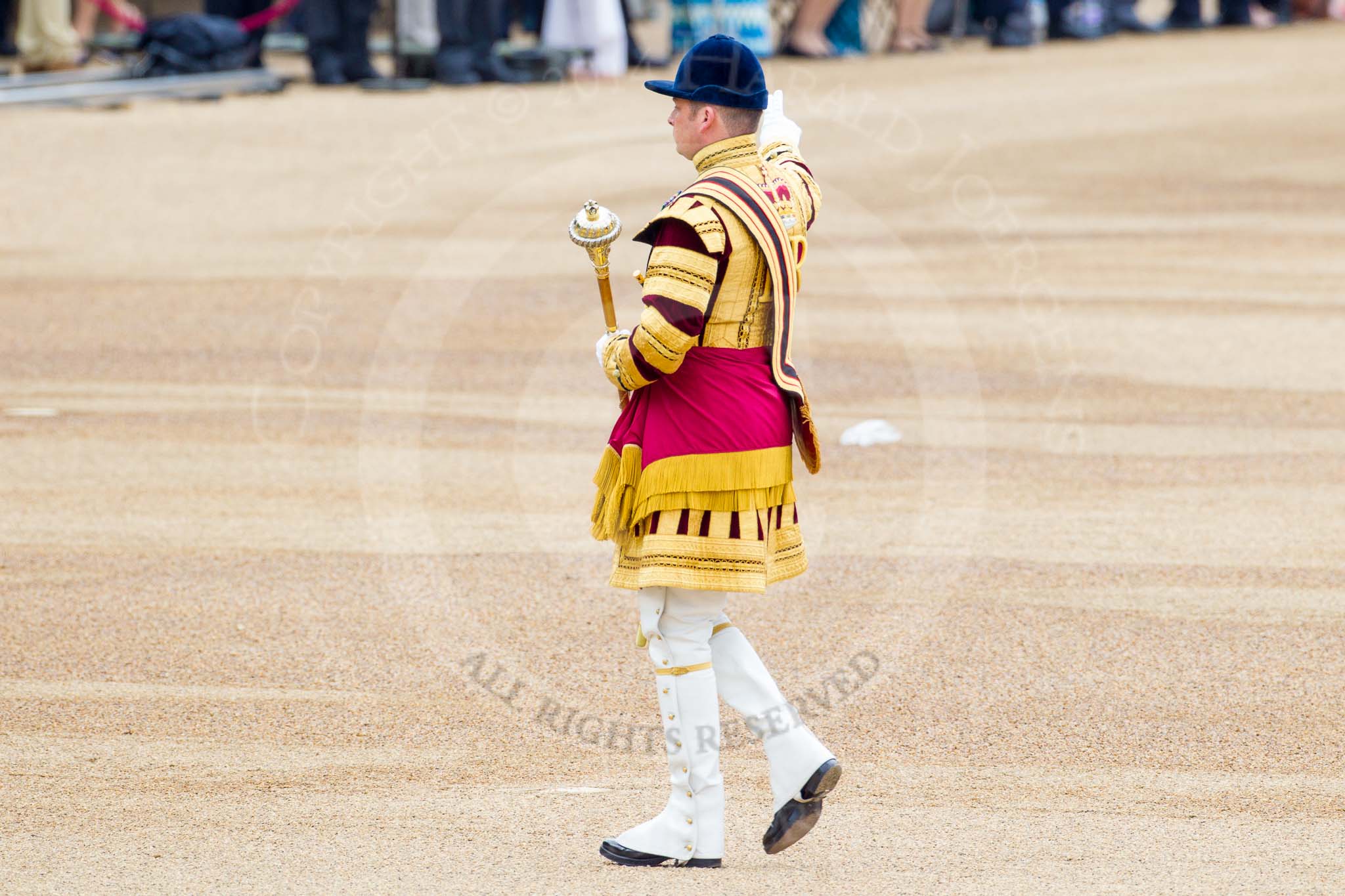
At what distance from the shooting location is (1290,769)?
446 centimetres

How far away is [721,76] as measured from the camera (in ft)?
12.0

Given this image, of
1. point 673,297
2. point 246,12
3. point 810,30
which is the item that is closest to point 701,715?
point 673,297

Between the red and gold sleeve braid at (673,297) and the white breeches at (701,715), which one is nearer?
the red and gold sleeve braid at (673,297)

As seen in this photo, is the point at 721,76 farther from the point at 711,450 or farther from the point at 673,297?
the point at 711,450

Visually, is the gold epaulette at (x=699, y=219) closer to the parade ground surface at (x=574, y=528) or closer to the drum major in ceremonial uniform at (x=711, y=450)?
the drum major in ceremonial uniform at (x=711, y=450)

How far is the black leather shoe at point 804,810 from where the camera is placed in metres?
3.84

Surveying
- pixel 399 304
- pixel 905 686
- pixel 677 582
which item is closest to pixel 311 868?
pixel 677 582

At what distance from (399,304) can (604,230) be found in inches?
245

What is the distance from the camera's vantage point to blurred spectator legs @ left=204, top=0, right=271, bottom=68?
16000 millimetres

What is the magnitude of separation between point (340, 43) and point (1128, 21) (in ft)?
37.7

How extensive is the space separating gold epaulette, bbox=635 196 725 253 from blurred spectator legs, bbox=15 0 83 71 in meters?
13.6

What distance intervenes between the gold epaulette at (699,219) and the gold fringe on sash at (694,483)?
0.46 metres

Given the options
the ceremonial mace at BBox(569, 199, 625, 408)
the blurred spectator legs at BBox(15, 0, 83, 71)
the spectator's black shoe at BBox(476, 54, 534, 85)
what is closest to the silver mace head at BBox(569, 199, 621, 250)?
the ceremonial mace at BBox(569, 199, 625, 408)

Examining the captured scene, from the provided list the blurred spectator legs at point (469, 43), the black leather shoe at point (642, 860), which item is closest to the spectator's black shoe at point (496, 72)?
the blurred spectator legs at point (469, 43)
